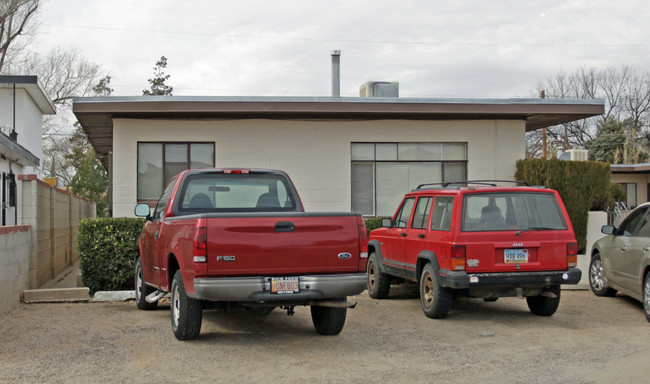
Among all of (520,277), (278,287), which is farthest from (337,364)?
(520,277)

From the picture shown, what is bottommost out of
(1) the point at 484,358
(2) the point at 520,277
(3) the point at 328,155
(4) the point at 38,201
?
(1) the point at 484,358

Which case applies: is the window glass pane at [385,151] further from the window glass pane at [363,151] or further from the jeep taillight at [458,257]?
the jeep taillight at [458,257]

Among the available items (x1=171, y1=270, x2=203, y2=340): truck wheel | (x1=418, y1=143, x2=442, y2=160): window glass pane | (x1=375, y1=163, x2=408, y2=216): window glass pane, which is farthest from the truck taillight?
(x1=418, y1=143, x2=442, y2=160): window glass pane

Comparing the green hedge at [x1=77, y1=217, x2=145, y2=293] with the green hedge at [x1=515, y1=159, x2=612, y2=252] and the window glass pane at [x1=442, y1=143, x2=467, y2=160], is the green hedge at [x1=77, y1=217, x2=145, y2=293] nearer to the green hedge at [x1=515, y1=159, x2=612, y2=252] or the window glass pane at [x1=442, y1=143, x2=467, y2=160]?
the window glass pane at [x1=442, y1=143, x2=467, y2=160]

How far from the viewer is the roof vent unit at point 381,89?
16469 millimetres

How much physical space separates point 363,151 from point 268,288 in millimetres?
8851

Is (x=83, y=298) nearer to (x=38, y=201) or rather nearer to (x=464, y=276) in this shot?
(x=38, y=201)

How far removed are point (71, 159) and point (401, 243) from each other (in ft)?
166

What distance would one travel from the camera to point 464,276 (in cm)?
905

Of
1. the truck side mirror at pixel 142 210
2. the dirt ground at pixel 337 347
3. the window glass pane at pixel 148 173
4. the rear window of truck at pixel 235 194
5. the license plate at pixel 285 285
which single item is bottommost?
the dirt ground at pixel 337 347

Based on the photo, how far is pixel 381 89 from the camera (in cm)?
1652

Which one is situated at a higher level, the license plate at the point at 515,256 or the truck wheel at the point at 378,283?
the license plate at the point at 515,256

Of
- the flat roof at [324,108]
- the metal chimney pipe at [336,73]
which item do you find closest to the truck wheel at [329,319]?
the flat roof at [324,108]

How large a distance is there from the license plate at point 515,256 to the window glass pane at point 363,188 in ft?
22.6
